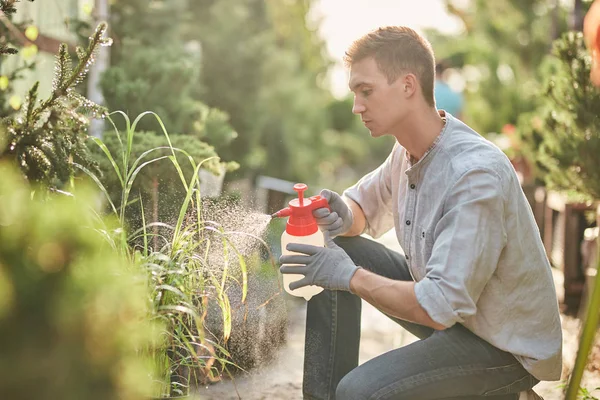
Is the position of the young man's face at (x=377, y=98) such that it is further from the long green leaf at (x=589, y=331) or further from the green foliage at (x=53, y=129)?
the long green leaf at (x=589, y=331)

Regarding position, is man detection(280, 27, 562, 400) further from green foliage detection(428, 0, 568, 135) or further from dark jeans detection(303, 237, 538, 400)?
green foliage detection(428, 0, 568, 135)

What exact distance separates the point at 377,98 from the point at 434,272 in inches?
25.7

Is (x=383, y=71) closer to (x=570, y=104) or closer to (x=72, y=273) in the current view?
(x=72, y=273)

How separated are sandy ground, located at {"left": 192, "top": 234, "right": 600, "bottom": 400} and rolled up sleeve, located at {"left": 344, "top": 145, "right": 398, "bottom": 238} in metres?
0.74

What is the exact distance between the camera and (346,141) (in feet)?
51.6

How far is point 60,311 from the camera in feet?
3.46

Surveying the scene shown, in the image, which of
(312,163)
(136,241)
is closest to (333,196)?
(136,241)

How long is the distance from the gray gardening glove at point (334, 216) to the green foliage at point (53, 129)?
83cm

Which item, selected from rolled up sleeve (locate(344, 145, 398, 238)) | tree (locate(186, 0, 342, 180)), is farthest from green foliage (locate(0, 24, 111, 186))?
tree (locate(186, 0, 342, 180))

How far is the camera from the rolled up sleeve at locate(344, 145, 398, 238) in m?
2.80

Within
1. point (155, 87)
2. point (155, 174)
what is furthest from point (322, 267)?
point (155, 87)

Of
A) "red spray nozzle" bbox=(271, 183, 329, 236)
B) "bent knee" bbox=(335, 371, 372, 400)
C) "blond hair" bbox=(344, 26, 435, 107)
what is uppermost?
"blond hair" bbox=(344, 26, 435, 107)

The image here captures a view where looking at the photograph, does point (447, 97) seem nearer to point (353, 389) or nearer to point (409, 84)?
point (409, 84)

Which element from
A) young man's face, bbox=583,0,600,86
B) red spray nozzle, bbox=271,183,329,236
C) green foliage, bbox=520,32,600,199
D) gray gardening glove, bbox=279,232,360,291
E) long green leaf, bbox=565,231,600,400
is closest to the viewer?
long green leaf, bbox=565,231,600,400
